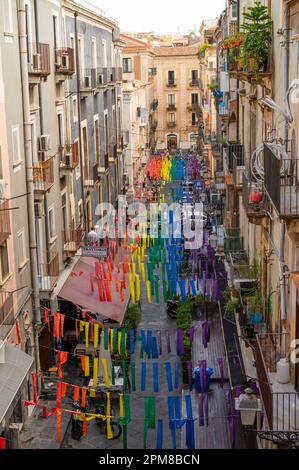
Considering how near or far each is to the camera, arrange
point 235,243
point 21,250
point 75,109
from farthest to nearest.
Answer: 1. point 75,109
2. point 235,243
3. point 21,250

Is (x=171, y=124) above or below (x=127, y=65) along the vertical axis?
below

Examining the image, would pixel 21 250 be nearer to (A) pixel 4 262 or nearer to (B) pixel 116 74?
(A) pixel 4 262

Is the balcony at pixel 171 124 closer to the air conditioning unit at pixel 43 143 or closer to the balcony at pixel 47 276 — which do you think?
the balcony at pixel 47 276

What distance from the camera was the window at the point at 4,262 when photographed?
1831cm

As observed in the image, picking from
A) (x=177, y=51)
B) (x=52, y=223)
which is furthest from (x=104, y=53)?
(x=177, y=51)

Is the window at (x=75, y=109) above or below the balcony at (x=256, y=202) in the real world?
above

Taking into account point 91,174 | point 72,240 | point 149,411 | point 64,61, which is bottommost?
point 149,411

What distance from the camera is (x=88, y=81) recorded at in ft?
103

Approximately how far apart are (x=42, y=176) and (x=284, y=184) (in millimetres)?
11665

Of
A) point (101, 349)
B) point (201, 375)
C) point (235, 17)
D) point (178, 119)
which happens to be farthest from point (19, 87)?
point (178, 119)

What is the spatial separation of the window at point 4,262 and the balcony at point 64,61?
8.79 meters

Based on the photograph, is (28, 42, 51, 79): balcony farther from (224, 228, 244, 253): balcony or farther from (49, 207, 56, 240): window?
(224, 228, 244, 253): balcony

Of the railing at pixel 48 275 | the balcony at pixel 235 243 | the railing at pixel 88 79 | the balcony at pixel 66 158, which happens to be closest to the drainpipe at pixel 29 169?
the railing at pixel 48 275

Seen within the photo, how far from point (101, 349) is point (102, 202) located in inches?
657
